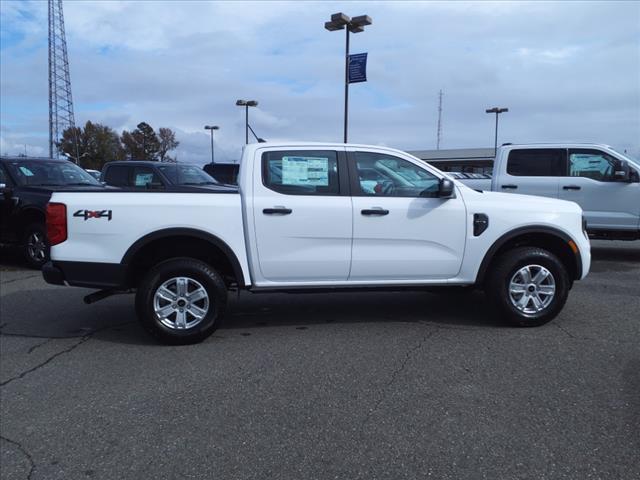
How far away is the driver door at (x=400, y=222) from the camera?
520cm

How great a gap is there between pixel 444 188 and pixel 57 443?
3.72 meters

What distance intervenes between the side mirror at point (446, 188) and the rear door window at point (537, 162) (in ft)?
17.9

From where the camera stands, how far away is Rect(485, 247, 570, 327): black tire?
5.30 m

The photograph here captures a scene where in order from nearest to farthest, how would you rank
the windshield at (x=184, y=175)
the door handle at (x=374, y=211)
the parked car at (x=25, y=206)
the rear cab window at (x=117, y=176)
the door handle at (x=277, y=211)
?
1. the door handle at (x=277, y=211)
2. the door handle at (x=374, y=211)
3. the parked car at (x=25, y=206)
4. the windshield at (x=184, y=175)
5. the rear cab window at (x=117, y=176)

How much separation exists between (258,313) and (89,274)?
1.92 m

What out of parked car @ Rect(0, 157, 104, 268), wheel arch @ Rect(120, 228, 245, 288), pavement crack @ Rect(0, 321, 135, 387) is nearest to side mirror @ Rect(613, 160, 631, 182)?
wheel arch @ Rect(120, 228, 245, 288)

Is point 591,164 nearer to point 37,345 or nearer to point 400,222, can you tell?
point 400,222

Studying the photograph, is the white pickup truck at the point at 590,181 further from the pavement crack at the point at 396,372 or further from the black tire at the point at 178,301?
the black tire at the point at 178,301

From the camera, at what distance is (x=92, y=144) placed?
254 ft

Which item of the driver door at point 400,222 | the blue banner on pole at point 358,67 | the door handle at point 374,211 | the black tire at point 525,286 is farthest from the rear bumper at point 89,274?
the blue banner on pole at point 358,67

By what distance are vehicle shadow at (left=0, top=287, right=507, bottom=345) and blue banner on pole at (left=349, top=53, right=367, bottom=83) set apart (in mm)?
11007

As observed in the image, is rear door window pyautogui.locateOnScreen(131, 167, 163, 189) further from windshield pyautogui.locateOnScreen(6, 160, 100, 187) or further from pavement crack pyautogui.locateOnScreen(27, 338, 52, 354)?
pavement crack pyautogui.locateOnScreen(27, 338, 52, 354)

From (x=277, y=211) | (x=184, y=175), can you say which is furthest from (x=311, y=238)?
(x=184, y=175)

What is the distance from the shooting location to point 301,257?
514 cm
